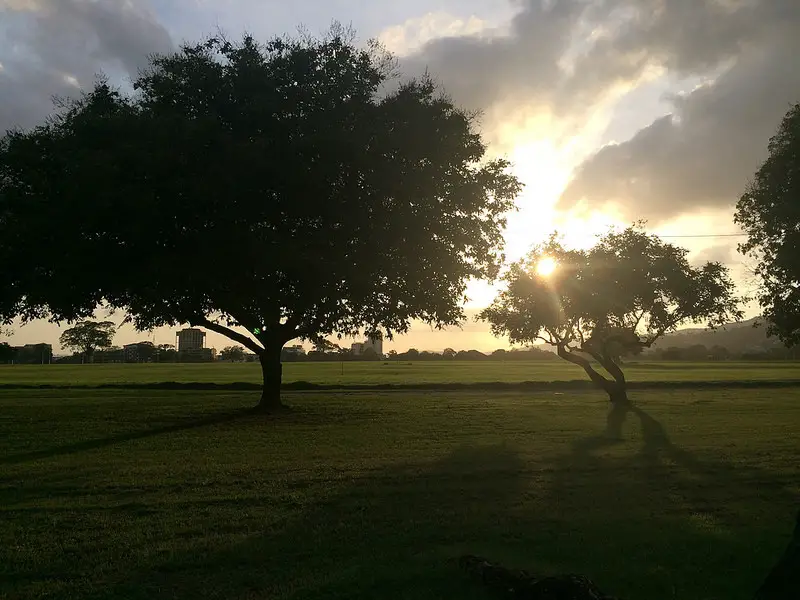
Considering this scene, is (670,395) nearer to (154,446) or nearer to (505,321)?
(505,321)

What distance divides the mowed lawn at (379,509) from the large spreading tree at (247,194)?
5166mm

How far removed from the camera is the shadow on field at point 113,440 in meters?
16.6

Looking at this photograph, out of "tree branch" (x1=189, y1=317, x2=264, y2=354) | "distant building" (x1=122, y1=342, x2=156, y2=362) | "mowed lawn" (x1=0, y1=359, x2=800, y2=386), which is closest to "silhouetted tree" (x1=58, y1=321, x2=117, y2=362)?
"distant building" (x1=122, y1=342, x2=156, y2=362)

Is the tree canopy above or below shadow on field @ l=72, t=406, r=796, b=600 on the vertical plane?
above

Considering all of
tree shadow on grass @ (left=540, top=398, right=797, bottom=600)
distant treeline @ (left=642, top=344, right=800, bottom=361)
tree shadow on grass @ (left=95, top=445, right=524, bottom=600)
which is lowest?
tree shadow on grass @ (left=540, top=398, right=797, bottom=600)

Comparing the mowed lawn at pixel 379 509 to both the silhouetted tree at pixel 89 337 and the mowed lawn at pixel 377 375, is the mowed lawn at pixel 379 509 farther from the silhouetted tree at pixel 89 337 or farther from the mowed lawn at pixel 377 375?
the silhouetted tree at pixel 89 337

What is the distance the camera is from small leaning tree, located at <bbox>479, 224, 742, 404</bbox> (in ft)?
119

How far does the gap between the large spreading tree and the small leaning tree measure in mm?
12552

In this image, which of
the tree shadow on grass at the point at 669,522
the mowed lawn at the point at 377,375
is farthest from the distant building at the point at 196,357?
the tree shadow on grass at the point at 669,522

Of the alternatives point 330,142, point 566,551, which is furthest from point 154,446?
point 566,551

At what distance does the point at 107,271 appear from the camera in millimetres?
21906

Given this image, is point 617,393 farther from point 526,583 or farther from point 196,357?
point 196,357

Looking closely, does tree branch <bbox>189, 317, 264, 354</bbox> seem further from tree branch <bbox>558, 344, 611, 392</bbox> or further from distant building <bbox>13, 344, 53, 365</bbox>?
distant building <bbox>13, 344, 53, 365</bbox>

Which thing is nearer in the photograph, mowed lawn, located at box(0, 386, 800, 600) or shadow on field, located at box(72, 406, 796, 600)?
shadow on field, located at box(72, 406, 796, 600)
